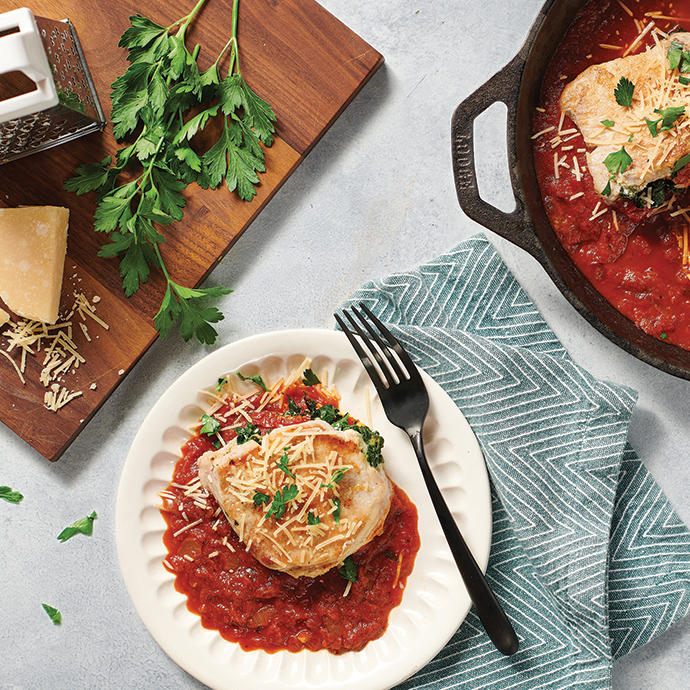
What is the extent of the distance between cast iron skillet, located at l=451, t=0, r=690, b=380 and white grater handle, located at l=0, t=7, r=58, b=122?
5.59ft

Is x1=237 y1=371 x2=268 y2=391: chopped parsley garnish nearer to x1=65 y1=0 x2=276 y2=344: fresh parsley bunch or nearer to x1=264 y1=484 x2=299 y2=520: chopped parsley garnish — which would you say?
x1=65 y1=0 x2=276 y2=344: fresh parsley bunch

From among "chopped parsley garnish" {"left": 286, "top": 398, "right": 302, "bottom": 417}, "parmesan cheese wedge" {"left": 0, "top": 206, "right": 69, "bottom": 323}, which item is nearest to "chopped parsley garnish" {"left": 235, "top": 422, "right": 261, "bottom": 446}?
"chopped parsley garnish" {"left": 286, "top": 398, "right": 302, "bottom": 417}

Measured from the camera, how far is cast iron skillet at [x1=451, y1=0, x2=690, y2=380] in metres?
2.54

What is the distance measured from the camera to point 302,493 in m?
2.71

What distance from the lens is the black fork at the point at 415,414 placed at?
279 centimetres

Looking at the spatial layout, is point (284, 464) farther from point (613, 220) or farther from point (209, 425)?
point (613, 220)

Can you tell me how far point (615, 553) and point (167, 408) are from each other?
2.34 m

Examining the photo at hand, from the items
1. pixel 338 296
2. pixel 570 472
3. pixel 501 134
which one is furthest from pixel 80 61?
pixel 570 472

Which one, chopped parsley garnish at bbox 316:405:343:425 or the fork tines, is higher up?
the fork tines

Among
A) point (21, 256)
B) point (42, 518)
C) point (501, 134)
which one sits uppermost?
point (501, 134)

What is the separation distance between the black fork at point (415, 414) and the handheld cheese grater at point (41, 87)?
1.56 metres

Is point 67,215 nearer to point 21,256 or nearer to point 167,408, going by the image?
point 21,256

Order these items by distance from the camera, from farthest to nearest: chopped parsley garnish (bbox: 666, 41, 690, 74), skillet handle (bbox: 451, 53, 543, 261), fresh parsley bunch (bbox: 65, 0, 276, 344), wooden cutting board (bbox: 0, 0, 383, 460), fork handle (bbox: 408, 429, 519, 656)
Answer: wooden cutting board (bbox: 0, 0, 383, 460) → fresh parsley bunch (bbox: 65, 0, 276, 344) → fork handle (bbox: 408, 429, 519, 656) → chopped parsley garnish (bbox: 666, 41, 690, 74) → skillet handle (bbox: 451, 53, 543, 261)

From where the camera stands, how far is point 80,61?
2.97 m
